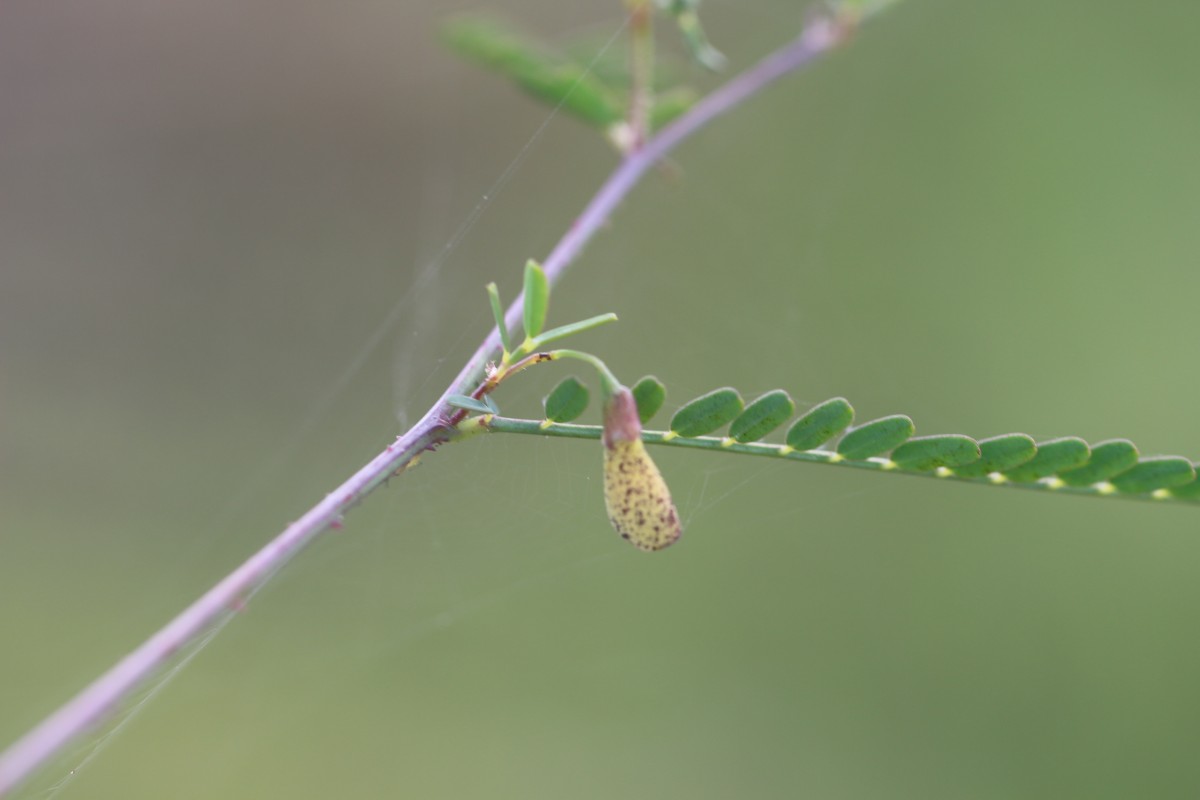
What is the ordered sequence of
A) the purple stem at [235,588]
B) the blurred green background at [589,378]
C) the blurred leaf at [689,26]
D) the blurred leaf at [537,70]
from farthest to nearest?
the blurred green background at [589,378], the blurred leaf at [537,70], the blurred leaf at [689,26], the purple stem at [235,588]

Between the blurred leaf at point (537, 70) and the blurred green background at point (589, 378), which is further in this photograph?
the blurred green background at point (589, 378)

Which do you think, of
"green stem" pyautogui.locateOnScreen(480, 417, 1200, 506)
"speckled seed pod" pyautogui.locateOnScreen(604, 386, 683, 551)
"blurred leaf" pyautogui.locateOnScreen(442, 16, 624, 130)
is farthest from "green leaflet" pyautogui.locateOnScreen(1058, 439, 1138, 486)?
"blurred leaf" pyautogui.locateOnScreen(442, 16, 624, 130)

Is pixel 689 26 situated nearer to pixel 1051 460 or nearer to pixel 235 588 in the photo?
pixel 1051 460

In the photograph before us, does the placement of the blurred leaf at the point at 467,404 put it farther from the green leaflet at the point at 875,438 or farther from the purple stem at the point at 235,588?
the green leaflet at the point at 875,438

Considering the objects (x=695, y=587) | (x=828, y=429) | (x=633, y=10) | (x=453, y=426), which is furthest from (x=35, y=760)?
(x=695, y=587)

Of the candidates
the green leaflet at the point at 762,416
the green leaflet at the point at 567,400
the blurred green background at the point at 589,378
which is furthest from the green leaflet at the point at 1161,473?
the blurred green background at the point at 589,378

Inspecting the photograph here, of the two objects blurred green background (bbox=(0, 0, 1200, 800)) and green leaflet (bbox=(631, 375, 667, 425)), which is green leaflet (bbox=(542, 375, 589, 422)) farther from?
blurred green background (bbox=(0, 0, 1200, 800))

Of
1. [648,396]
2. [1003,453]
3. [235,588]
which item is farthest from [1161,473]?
[235,588]
